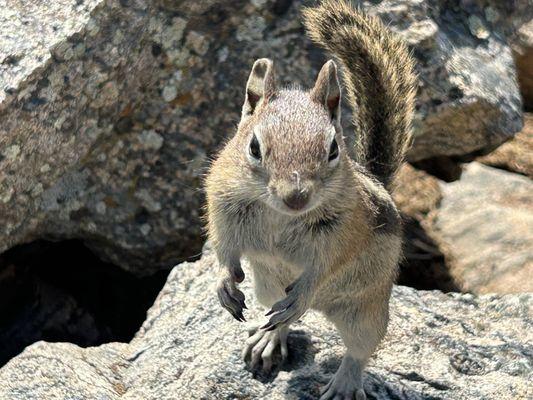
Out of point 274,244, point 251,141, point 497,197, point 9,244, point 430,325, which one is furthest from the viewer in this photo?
point 497,197

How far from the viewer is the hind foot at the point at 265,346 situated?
5203 millimetres

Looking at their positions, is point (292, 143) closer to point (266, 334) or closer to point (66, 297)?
point (266, 334)

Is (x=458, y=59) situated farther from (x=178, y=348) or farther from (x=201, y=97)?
(x=178, y=348)

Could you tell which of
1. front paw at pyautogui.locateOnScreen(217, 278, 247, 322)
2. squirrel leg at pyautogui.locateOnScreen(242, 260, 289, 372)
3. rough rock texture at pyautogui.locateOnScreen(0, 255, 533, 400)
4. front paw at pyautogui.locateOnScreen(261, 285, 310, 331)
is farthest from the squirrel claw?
rough rock texture at pyautogui.locateOnScreen(0, 255, 533, 400)

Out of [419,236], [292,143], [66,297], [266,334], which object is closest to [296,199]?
[292,143]

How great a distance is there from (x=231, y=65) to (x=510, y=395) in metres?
2.72

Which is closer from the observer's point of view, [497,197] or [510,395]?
[510,395]

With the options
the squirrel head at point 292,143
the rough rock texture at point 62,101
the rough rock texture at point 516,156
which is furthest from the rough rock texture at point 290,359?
the rough rock texture at point 516,156

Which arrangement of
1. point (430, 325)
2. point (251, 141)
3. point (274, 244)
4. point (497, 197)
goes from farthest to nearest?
point (497, 197) → point (430, 325) → point (274, 244) → point (251, 141)

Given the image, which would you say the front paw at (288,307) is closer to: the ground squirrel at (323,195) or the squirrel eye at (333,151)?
the ground squirrel at (323,195)

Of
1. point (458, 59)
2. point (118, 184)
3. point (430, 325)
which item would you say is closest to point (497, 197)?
point (458, 59)

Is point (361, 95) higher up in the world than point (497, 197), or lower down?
higher up

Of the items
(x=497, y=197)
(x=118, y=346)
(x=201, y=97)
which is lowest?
(x=497, y=197)

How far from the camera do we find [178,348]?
5.48 meters
